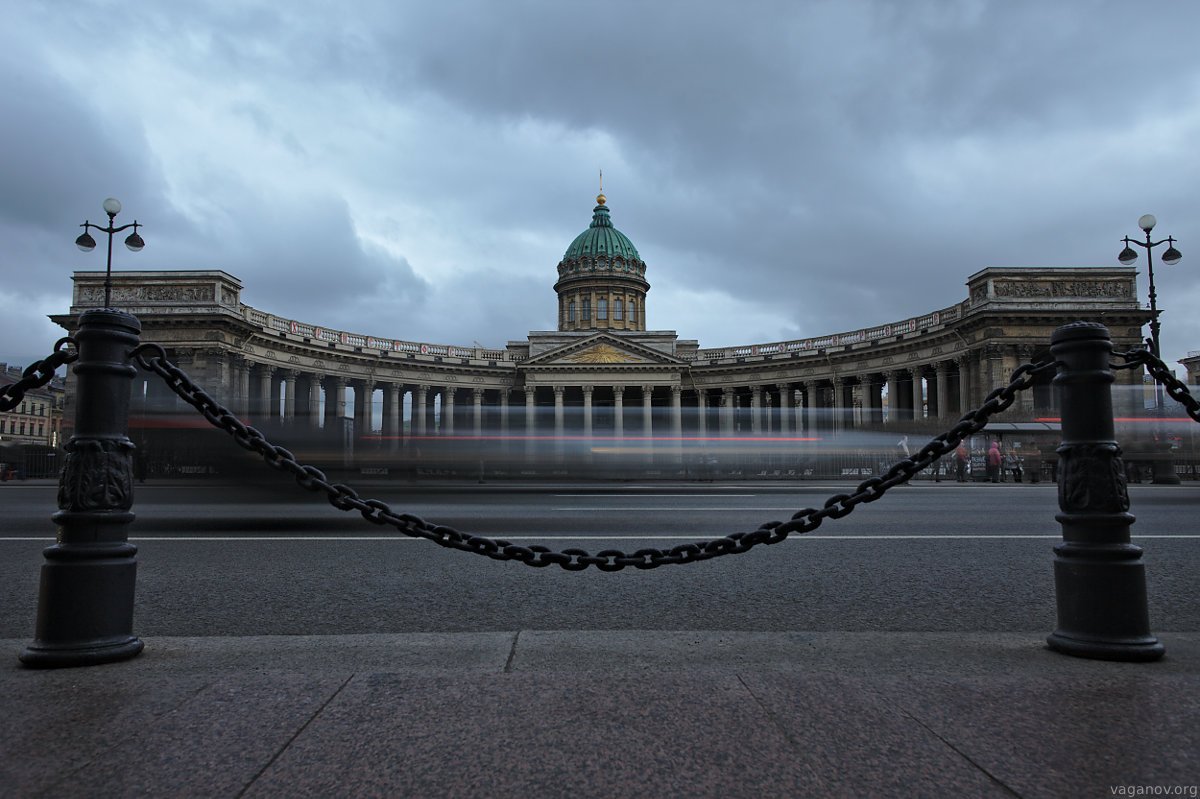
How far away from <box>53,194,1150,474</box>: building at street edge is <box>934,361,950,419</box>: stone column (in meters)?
0.16

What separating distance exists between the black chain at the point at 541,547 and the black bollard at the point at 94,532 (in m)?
0.21

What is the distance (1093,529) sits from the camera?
110 inches

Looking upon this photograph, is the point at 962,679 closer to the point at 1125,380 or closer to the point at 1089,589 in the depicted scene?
the point at 1089,589

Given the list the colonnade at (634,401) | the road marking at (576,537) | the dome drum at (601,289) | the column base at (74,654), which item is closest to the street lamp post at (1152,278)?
the colonnade at (634,401)

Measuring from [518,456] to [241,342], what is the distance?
37.7 metres

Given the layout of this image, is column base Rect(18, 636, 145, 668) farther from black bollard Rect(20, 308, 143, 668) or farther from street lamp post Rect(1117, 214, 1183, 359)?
street lamp post Rect(1117, 214, 1183, 359)

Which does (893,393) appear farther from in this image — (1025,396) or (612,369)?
(612,369)

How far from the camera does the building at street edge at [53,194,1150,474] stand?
20.2 metres

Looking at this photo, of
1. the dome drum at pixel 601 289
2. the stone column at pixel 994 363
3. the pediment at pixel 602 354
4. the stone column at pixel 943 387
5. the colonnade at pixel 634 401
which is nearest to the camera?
the colonnade at pixel 634 401

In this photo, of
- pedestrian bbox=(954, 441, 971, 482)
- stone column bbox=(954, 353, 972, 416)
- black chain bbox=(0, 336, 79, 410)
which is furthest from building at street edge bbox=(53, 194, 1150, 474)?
black chain bbox=(0, 336, 79, 410)

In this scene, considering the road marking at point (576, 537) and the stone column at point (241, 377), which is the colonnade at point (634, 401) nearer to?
the stone column at point (241, 377)

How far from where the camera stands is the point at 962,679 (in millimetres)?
2434

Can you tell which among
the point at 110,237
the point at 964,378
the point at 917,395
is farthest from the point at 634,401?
the point at 110,237

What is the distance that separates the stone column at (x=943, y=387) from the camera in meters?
51.6
